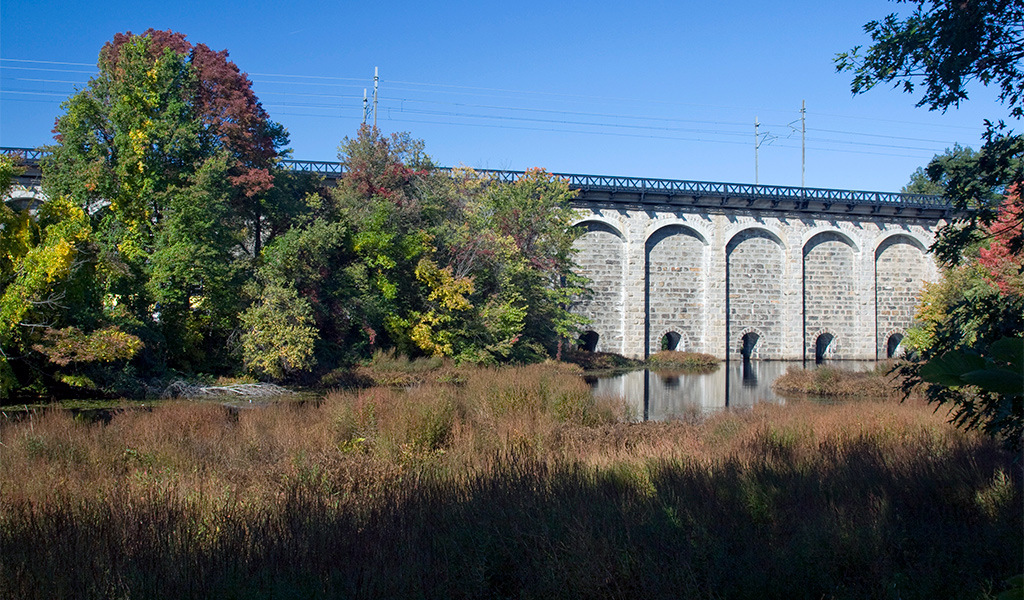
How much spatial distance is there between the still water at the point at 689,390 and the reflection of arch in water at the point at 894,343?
10.1 metres

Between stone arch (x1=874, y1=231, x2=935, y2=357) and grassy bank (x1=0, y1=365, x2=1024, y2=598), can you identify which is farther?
stone arch (x1=874, y1=231, x2=935, y2=357)

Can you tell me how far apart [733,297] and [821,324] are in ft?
18.0

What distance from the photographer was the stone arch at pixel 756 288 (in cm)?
3881

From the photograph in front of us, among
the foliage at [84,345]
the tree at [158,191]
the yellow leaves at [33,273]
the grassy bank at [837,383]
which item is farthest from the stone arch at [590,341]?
the yellow leaves at [33,273]

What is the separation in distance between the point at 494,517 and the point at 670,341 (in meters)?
34.8

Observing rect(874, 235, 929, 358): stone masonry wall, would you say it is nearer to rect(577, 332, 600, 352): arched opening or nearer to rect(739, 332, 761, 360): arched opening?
rect(739, 332, 761, 360): arched opening

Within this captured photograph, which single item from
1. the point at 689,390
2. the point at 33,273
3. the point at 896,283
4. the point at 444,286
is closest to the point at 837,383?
the point at 689,390

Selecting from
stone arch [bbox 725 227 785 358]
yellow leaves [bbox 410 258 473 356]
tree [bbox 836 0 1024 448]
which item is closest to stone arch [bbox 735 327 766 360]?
stone arch [bbox 725 227 785 358]

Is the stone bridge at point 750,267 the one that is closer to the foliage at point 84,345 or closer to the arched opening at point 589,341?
the arched opening at point 589,341

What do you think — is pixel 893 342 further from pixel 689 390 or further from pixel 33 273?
Result: pixel 33 273

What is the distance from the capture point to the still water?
57.3 feet

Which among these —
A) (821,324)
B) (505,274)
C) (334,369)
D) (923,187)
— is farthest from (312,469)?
(923,187)

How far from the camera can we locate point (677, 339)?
38.7 meters

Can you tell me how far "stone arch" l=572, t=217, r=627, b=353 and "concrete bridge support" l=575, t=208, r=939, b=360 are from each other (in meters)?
0.05
